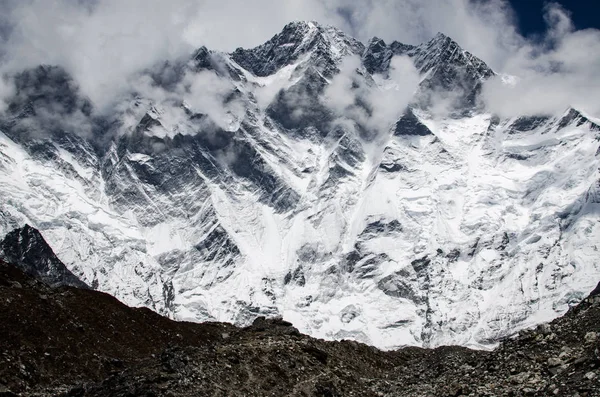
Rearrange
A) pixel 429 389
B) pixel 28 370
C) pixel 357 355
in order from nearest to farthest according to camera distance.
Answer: pixel 429 389 < pixel 28 370 < pixel 357 355

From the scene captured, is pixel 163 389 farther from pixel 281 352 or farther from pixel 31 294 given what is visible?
pixel 31 294

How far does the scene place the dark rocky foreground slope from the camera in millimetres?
42188

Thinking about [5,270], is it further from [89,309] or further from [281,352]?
[281,352]

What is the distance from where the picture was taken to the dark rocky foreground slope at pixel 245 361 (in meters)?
42.2

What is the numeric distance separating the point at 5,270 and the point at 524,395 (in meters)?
59.6

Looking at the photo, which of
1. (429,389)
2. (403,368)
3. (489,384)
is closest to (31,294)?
(403,368)

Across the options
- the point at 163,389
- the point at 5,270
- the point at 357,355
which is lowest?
the point at 163,389

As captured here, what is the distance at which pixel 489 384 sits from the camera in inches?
1671

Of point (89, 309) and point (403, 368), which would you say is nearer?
point (403, 368)

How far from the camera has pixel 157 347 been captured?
259ft

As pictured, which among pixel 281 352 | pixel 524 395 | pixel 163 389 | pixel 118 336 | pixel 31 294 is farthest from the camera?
pixel 118 336

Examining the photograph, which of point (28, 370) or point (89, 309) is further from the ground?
point (89, 309)

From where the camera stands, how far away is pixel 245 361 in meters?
50.1

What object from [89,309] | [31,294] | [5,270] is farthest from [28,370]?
[5,270]
